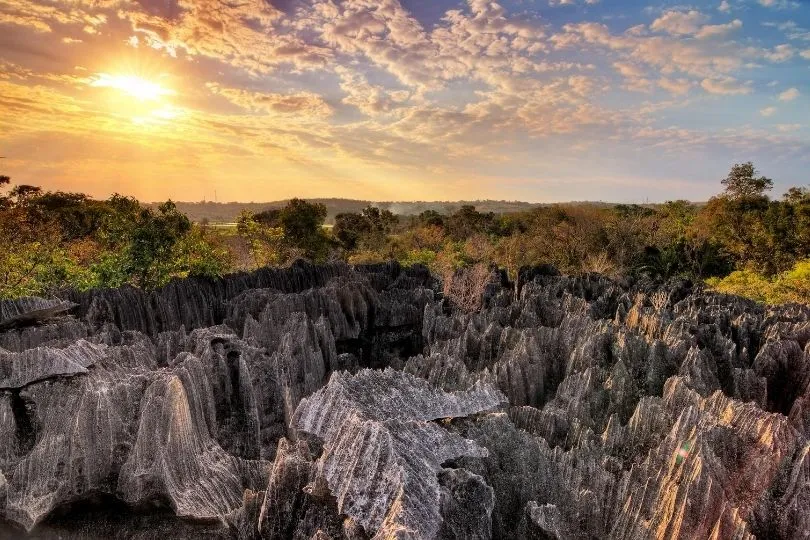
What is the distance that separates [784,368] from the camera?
11.9m

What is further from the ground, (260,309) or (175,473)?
(260,309)

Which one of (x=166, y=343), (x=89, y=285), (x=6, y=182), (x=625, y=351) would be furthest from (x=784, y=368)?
(x=6, y=182)

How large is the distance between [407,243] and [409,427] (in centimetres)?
7857

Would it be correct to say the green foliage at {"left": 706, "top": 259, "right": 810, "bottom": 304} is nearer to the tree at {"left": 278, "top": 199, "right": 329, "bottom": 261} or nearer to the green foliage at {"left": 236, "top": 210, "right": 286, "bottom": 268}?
the green foliage at {"left": 236, "top": 210, "right": 286, "bottom": 268}

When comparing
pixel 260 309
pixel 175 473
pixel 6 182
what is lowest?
pixel 175 473

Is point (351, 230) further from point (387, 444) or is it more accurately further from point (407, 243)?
point (387, 444)

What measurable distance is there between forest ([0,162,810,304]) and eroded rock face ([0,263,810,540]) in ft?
35.4

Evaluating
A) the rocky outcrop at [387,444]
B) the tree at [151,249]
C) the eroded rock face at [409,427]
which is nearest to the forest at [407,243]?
the tree at [151,249]

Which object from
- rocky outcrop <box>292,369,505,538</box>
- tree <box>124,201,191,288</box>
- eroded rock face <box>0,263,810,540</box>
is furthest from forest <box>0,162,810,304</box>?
rocky outcrop <box>292,369,505,538</box>

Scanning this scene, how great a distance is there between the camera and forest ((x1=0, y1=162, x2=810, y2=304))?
2747 centimetres

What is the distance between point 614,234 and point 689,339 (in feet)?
174

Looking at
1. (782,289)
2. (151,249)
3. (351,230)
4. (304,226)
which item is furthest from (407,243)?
(151,249)

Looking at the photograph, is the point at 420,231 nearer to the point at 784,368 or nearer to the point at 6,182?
the point at 6,182

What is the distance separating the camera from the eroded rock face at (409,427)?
20.5 feet
